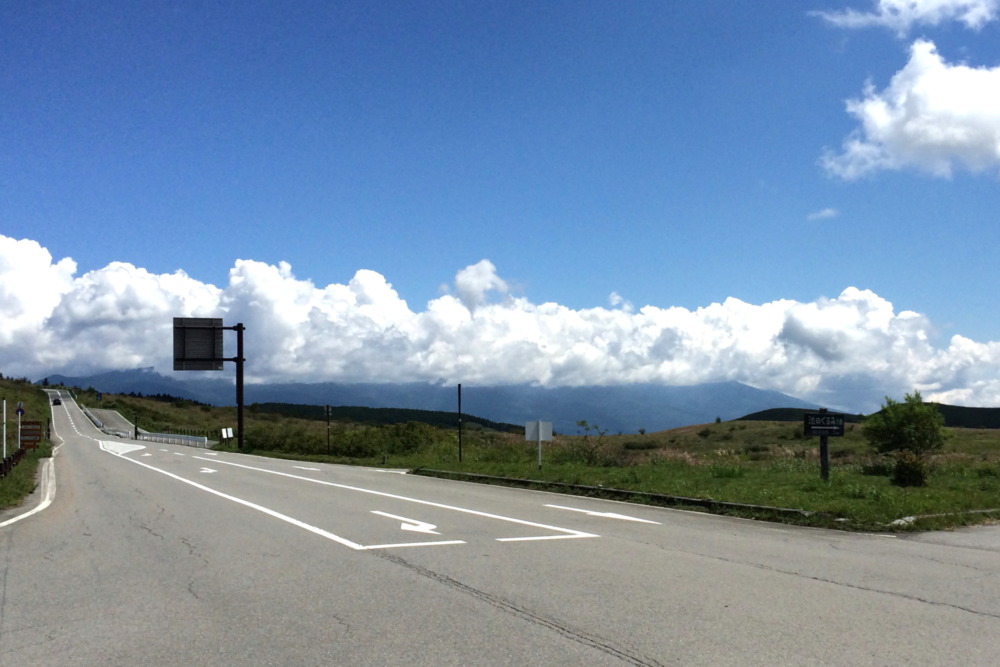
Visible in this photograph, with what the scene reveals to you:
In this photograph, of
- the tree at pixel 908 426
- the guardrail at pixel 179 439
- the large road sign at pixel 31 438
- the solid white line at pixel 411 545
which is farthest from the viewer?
the guardrail at pixel 179 439

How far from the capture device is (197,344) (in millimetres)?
50781

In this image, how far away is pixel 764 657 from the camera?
5.92 meters

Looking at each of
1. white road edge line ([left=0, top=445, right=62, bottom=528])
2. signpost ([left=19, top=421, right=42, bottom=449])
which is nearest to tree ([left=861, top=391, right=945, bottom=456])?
white road edge line ([left=0, top=445, right=62, bottom=528])

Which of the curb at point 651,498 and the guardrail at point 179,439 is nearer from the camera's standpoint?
the curb at point 651,498

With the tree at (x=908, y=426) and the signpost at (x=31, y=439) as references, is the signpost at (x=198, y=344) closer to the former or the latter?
the signpost at (x=31, y=439)

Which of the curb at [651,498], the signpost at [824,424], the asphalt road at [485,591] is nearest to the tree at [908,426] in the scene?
the signpost at [824,424]

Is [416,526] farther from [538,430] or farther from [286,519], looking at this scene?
[538,430]

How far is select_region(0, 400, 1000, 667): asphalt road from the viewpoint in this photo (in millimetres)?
6199

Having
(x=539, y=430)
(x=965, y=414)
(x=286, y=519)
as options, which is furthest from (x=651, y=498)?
(x=965, y=414)

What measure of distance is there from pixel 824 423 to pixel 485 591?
13846 millimetres

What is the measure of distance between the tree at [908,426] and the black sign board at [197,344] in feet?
126

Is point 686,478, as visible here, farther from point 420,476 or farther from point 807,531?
point 420,476

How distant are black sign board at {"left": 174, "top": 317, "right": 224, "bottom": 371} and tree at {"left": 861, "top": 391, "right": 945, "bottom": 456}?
126 ft

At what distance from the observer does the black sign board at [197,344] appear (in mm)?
50406
